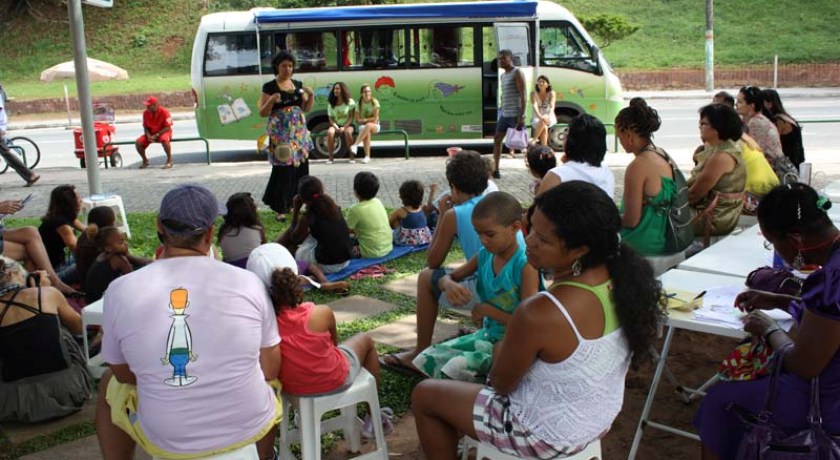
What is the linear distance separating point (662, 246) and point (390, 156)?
412 inches

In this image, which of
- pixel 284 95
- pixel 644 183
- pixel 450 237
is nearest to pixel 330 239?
pixel 450 237

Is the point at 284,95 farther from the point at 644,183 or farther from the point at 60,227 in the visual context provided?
the point at 644,183

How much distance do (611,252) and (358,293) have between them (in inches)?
150

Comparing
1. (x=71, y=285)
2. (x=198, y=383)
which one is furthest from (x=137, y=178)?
(x=198, y=383)

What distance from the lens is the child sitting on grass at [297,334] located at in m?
3.20

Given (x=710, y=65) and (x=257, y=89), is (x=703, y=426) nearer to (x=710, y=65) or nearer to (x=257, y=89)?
(x=257, y=89)

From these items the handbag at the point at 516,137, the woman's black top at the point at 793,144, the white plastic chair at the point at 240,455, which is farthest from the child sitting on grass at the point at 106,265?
the handbag at the point at 516,137

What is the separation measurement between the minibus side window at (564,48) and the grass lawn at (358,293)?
7385 millimetres

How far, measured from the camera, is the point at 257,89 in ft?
47.9

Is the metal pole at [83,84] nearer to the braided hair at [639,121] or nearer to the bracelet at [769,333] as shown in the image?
the braided hair at [639,121]

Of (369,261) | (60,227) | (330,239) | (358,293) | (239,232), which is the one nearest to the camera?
(239,232)

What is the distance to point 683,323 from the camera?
318 centimetres

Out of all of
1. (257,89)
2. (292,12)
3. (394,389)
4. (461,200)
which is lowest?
(394,389)

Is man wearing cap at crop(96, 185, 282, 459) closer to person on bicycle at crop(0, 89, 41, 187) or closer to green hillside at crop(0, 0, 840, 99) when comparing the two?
person on bicycle at crop(0, 89, 41, 187)
